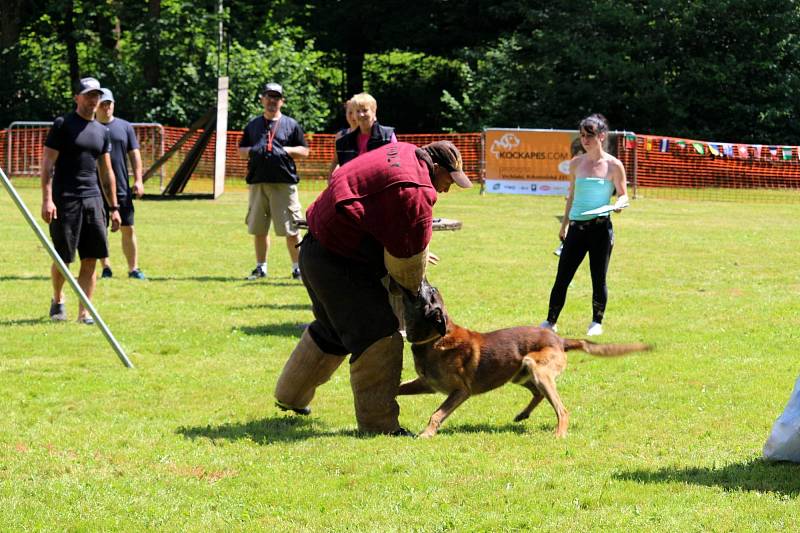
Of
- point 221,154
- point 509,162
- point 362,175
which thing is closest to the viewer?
point 362,175

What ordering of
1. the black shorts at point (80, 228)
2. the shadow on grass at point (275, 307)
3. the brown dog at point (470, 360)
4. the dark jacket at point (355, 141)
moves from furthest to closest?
the shadow on grass at point (275, 307) < the black shorts at point (80, 228) < the dark jacket at point (355, 141) < the brown dog at point (470, 360)

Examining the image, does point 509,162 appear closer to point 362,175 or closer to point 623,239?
point 623,239

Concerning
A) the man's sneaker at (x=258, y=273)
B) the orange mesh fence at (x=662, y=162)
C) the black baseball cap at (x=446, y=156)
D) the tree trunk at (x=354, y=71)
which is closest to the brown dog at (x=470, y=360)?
the black baseball cap at (x=446, y=156)

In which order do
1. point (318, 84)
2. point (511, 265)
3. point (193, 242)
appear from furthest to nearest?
point (318, 84) → point (193, 242) → point (511, 265)

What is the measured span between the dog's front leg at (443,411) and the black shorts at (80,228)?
171 inches

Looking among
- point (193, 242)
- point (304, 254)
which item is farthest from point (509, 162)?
point (304, 254)

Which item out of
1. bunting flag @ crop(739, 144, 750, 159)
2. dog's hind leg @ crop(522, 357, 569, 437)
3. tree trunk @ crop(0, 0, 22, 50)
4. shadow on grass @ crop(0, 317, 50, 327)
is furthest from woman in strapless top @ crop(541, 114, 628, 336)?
tree trunk @ crop(0, 0, 22, 50)

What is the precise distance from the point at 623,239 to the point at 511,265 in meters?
3.66

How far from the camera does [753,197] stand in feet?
86.2

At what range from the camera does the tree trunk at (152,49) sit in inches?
1368

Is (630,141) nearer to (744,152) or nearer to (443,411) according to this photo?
(744,152)

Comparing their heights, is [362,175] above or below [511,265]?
→ above

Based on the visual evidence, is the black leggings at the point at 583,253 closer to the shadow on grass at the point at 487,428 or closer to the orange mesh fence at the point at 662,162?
the shadow on grass at the point at 487,428

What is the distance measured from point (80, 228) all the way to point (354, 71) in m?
33.1
